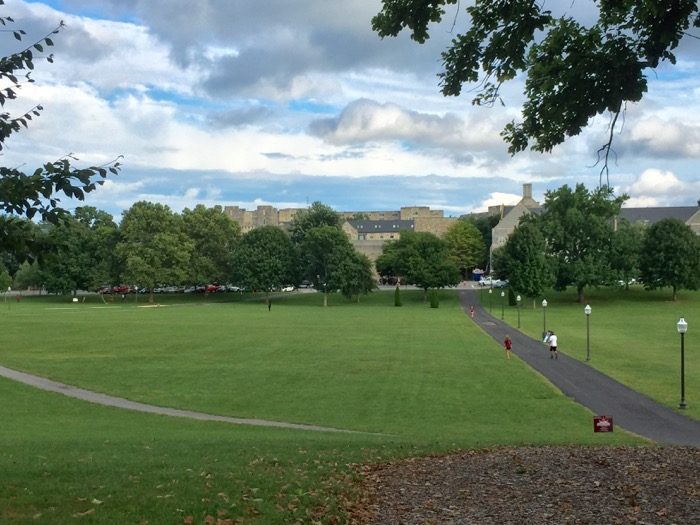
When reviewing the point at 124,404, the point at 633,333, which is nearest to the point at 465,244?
the point at 633,333

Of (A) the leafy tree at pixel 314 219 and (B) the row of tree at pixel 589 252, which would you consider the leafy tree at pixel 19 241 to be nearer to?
(B) the row of tree at pixel 589 252

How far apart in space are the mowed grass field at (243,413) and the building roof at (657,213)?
101131 millimetres

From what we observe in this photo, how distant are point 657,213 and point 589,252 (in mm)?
68206

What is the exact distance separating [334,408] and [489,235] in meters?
142

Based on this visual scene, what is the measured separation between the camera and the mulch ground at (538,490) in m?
7.46

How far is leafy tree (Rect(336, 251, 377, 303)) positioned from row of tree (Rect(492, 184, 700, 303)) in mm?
19006

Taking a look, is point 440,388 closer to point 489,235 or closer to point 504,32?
point 504,32

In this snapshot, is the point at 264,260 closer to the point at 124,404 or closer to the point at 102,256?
the point at 102,256

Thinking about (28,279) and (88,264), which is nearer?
(88,264)

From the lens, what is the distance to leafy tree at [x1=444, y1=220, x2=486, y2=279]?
490 feet

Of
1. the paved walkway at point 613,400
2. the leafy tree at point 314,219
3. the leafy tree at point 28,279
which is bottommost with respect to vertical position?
the paved walkway at point 613,400

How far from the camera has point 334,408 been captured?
25.8m

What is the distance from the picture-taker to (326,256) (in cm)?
11006

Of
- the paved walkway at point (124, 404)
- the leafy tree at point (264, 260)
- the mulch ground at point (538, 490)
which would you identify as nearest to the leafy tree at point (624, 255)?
the leafy tree at point (264, 260)
